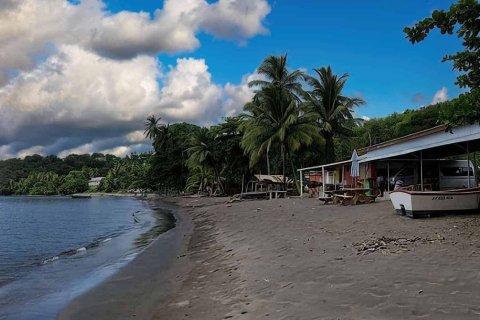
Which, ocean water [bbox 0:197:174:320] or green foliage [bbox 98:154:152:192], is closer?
ocean water [bbox 0:197:174:320]

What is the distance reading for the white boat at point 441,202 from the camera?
40.6 ft

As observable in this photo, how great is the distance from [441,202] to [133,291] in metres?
8.85

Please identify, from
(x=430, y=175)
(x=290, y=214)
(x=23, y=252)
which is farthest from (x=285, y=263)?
(x=430, y=175)

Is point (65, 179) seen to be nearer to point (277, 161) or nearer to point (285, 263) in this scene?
A: point (277, 161)

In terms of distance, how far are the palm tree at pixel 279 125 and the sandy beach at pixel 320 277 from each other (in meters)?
21.9

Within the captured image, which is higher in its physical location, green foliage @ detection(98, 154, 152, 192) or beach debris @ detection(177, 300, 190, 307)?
green foliage @ detection(98, 154, 152, 192)

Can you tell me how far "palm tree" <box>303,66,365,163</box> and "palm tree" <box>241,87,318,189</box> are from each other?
1.33 metres

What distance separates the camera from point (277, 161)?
4762cm

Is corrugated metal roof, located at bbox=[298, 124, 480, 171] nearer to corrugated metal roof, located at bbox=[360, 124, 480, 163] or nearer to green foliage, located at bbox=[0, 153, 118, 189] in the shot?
corrugated metal roof, located at bbox=[360, 124, 480, 163]

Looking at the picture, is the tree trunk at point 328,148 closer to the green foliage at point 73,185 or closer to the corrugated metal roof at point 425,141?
the corrugated metal roof at point 425,141

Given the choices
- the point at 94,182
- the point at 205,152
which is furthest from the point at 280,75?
the point at 94,182

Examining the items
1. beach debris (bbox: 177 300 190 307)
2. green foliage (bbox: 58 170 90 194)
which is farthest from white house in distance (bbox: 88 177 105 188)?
beach debris (bbox: 177 300 190 307)

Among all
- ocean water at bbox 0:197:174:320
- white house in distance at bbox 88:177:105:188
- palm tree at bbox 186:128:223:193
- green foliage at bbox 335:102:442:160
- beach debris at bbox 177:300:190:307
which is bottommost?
ocean water at bbox 0:197:174:320

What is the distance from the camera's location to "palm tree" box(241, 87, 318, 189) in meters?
35.2
